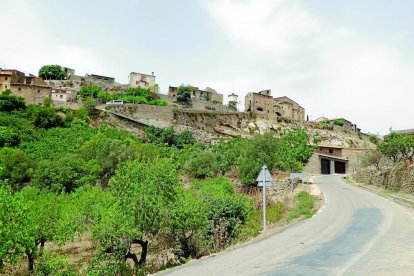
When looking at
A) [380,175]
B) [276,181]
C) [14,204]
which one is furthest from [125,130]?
[14,204]

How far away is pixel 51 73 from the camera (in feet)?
306

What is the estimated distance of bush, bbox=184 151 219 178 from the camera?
143ft

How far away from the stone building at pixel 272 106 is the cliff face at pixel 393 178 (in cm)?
5433

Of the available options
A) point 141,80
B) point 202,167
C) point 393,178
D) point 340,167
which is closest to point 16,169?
point 202,167

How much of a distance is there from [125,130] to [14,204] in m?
51.7

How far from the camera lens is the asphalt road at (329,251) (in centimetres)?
936

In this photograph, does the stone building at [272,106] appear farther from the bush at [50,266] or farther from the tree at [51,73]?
the bush at [50,266]

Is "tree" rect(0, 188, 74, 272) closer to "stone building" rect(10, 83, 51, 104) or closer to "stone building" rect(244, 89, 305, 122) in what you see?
"stone building" rect(10, 83, 51, 104)

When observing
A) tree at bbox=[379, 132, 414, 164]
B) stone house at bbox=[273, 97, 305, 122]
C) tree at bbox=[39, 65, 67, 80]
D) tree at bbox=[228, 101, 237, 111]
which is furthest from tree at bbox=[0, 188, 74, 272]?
stone house at bbox=[273, 97, 305, 122]

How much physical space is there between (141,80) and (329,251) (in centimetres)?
9423

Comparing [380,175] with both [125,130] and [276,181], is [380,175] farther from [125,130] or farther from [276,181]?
[125,130]

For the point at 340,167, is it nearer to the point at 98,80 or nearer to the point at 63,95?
the point at 63,95

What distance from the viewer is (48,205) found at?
717 inches

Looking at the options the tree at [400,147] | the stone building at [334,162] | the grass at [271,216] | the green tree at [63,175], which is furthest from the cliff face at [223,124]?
the grass at [271,216]
